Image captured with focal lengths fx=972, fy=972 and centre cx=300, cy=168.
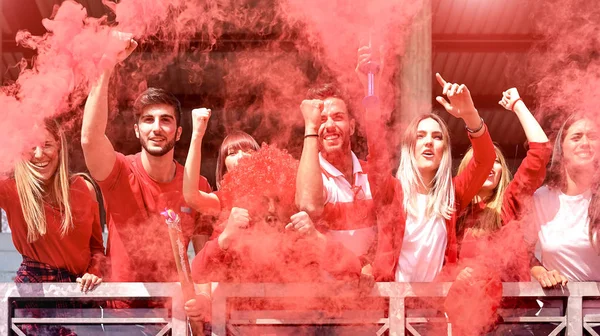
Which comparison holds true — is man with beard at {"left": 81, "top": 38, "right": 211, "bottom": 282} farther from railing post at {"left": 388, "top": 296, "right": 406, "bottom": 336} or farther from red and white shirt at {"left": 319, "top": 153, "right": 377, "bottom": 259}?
railing post at {"left": 388, "top": 296, "right": 406, "bottom": 336}

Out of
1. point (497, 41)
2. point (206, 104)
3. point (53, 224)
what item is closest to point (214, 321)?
point (53, 224)

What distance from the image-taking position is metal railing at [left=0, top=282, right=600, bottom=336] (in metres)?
4.37

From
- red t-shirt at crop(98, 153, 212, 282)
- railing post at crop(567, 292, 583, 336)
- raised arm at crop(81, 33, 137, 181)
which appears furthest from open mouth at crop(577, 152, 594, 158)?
raised arm at crop(81, 33, 137, 181)

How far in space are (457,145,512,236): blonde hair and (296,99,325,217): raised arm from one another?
853mm

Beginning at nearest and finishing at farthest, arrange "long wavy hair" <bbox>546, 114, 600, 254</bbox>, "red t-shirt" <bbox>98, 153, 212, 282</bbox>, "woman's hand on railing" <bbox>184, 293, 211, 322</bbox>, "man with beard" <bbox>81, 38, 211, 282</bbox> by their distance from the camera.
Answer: "woman's hand on railing" <bbox>184, 293, 211, 322</bbox> → "man with beard" <bbox>81, 38, 211, 282</bbox> → "red t-shirt" <bbox>98, 153, 212, 282</bbox> → "long wavy hair" <bbox>546, 114, 600, 254</bbox>

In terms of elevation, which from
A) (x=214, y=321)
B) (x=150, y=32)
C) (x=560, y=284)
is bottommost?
(x=214, y=321)

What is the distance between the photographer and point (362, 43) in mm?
5246

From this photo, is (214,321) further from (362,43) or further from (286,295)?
(362,43)

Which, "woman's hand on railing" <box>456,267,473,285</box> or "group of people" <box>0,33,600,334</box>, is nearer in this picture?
"woman's hand on railing" <box>456,267,473,285</box>

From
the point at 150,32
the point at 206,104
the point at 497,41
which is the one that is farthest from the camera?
the point at 206,104

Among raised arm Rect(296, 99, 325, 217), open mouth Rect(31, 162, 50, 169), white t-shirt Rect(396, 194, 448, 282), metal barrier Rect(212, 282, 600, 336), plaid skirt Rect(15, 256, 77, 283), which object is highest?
open mouth Rect(31, 162, 50, 169)

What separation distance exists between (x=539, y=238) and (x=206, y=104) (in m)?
7.52

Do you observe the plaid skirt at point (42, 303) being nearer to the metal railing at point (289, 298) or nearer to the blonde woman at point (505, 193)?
the metal railing at point (289, 298)

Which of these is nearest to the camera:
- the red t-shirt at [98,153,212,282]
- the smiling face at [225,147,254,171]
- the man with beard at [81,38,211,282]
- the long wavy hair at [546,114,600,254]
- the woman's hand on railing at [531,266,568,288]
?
the woman's hand on railing at [531,266,568,288]
